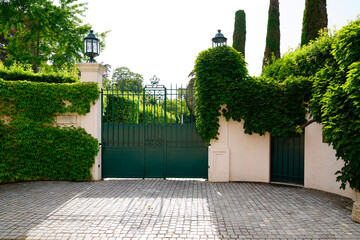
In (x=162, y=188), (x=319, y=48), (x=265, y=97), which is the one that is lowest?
(x=162, y=188)

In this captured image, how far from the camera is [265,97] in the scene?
727 centimetres

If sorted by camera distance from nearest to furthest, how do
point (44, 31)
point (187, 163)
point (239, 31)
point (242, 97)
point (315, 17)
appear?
1. point (242, 97)
2. point (187, 163)
3. point (315, 17)
4. point (44, 31)
5. point (239, 31)

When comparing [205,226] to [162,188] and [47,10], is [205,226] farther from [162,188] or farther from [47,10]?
[47,10]

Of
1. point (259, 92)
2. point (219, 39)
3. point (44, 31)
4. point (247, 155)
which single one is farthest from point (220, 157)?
point (44, 31)

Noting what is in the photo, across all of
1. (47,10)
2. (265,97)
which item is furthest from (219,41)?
(47,10)

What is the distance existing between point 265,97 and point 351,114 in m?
2.65

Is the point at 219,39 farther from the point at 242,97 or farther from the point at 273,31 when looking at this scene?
the point at 273,31

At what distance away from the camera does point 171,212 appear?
485 cm

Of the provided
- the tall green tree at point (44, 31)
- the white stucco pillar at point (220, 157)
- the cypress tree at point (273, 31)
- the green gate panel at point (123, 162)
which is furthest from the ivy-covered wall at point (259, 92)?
the tall green tree at point (44, 31)

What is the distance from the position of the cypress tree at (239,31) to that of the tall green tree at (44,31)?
11.0 m

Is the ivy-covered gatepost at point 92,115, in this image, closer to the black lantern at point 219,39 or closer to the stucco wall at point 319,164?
the black lantern at point 219,39

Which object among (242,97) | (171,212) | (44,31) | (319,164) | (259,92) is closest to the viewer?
(171,212)

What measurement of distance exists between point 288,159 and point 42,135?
25.2 ft

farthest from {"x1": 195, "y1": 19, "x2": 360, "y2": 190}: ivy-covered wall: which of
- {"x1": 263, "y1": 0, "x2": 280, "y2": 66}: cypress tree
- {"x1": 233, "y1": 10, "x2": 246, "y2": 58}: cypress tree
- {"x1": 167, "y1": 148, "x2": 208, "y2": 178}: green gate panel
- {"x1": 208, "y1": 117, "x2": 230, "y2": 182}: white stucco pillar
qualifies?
{"x1": 233, "y1": 10, "x2": 246, "y2": 58}: cypress tree
